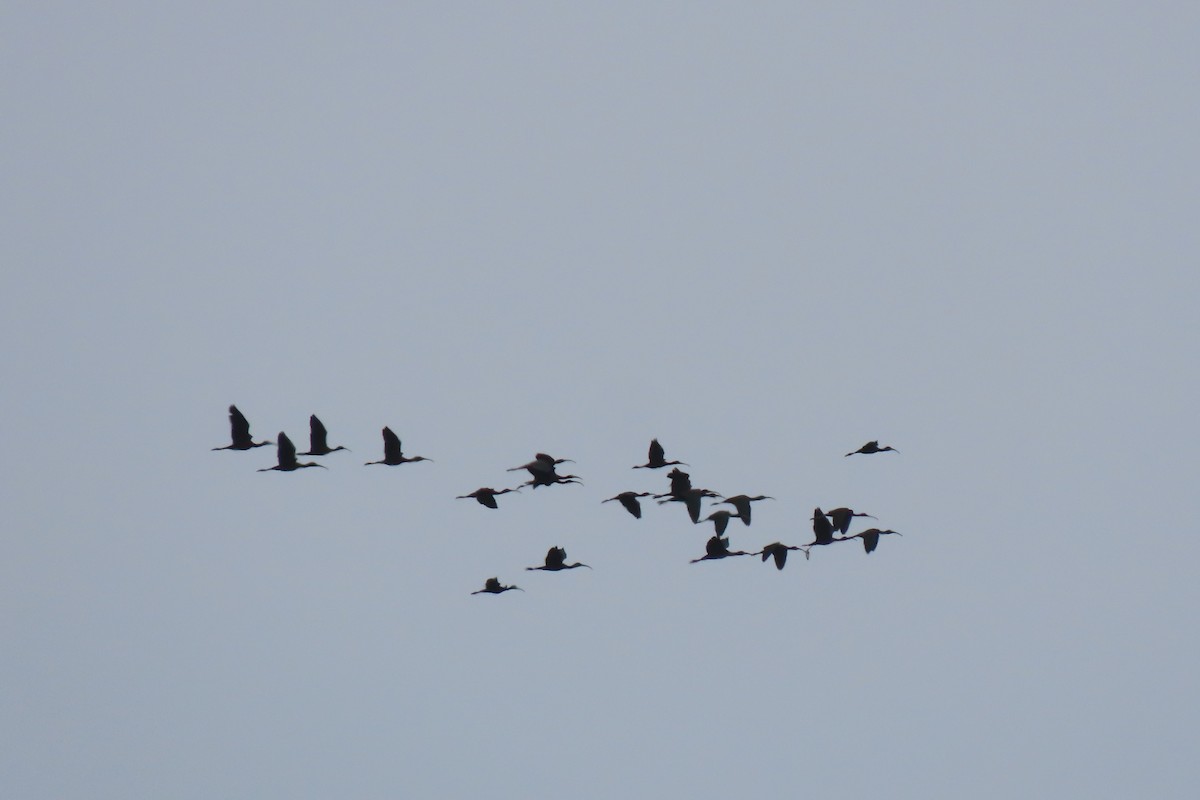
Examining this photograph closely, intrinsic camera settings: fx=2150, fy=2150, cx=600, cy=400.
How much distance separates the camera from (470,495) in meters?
57.0

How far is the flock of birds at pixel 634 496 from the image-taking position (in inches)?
2157

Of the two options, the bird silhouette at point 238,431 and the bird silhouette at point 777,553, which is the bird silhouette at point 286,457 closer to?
the bird silhouette at point 238,431

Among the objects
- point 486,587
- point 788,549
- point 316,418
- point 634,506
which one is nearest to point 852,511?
point 788,549

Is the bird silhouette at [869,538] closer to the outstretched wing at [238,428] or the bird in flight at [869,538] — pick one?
the bird in flight at [869,538]

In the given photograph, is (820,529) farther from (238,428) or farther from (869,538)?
(238,428)

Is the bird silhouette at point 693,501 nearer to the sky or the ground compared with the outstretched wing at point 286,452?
nearer to the ground

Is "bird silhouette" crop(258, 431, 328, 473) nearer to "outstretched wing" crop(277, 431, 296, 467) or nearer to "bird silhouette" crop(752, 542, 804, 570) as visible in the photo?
"outstretched wing" crop(277, 431, 296, 467)

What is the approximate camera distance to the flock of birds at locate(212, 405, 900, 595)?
54781 millimetres

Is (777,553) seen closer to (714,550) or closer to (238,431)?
(714,550)

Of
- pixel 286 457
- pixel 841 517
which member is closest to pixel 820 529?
pixel 841 517

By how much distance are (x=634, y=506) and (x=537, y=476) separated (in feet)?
8.97

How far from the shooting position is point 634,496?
5794 cm

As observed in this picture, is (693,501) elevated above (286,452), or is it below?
below

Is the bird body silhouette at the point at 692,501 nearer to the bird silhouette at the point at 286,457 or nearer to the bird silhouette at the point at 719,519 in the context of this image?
the bird silhouette at the point at 719,519
